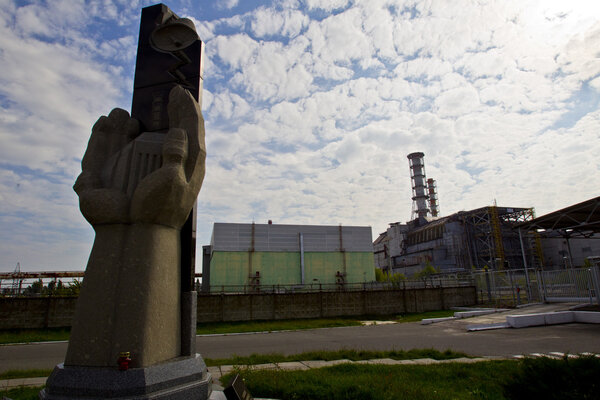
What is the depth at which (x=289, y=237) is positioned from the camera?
130ft

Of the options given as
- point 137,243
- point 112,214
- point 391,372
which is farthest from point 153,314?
point 391,372

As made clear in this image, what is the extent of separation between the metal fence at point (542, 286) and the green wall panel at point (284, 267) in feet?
49.4

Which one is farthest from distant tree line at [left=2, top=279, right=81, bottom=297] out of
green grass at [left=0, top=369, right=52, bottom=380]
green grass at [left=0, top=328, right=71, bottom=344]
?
green grass at [left=0, top=369, right=52, bottom=380]

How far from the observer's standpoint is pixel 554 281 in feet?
64.7

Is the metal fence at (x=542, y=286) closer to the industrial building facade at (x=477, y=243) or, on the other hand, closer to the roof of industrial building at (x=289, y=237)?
the roof of industrial building at (x=289, y=237)

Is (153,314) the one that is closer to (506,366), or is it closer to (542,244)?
Result: (506,366)

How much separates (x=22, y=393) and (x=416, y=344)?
9.44m

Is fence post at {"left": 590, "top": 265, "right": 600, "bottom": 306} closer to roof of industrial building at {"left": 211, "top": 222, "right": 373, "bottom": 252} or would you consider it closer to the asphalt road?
the asphalt road

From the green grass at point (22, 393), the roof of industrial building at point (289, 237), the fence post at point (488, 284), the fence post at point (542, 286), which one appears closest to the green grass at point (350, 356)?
the green grass at point (22, 393)

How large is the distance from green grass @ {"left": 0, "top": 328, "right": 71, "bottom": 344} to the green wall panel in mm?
18361

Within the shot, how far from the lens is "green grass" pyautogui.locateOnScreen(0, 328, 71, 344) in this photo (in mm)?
15453

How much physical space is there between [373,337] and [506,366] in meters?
6.87

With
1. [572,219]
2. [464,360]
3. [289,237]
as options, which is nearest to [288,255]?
[289,237]

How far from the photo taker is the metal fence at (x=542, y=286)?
17.4m
